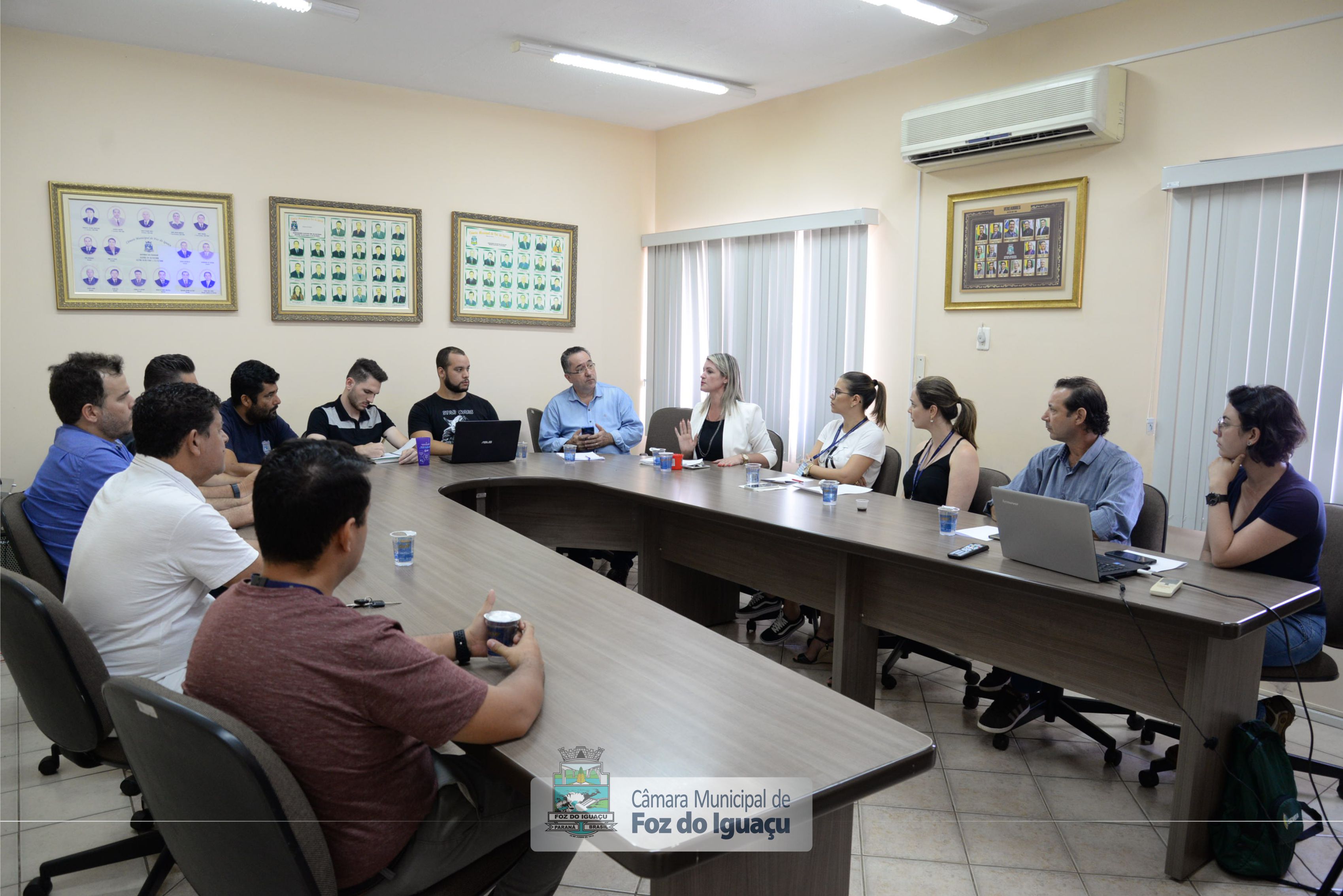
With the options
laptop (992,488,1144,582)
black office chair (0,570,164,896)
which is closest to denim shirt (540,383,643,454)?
laptop (992,488,1144,582)

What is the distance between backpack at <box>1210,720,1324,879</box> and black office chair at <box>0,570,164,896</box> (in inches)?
109

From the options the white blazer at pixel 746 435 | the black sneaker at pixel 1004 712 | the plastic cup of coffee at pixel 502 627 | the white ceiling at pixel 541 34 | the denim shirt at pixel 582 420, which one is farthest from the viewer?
the denim shirt at pixel 582 420

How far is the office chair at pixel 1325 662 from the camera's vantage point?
253cm

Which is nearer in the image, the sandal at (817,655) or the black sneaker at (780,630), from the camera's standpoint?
the sandal at (817,655)

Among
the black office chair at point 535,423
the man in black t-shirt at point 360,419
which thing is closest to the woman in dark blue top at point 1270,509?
the man in black t-shirt at point 360,419

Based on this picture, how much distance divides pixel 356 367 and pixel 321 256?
3.58ft

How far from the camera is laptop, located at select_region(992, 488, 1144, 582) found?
2334 mm

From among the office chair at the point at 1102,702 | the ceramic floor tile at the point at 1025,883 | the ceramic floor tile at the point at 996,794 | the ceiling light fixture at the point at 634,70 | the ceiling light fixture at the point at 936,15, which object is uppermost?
the ceiling light fixture at the point at 634,70

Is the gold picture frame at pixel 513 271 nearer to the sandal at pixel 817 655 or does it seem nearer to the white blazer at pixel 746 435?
the white blazer at pixel 746 435

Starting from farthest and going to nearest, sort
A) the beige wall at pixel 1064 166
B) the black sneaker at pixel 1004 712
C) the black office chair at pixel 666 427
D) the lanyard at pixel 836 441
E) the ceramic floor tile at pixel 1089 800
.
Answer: the black office chair at pixel 666 427, the lanyard at pixel 836 441, the beige wall at pixel 1064 166, the black sneaker at pixel 1004 712, the ceramic floor tile at pixel 1089 800

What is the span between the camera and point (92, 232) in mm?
4543

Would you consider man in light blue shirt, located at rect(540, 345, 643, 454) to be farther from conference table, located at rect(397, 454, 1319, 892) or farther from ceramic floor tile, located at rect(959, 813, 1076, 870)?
ceramic floor tile, located at rect(959, 813, 1076, 870)

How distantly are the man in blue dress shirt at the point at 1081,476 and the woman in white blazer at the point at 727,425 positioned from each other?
178 centimetres

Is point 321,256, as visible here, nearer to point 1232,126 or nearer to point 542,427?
point 542,427
